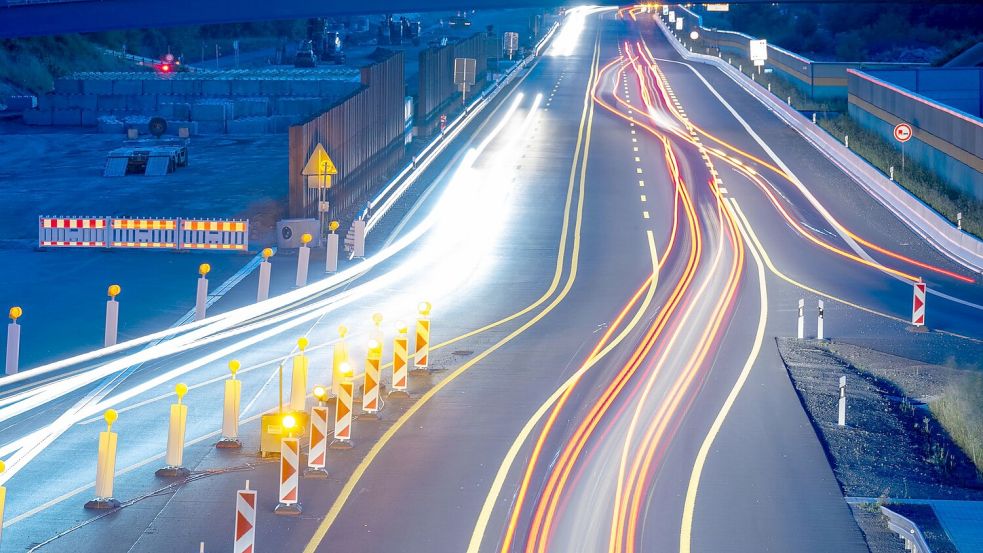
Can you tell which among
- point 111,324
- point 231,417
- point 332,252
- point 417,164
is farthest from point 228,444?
point 417,164

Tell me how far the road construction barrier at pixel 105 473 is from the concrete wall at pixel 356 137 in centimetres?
1756

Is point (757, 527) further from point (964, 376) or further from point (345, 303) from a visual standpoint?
point (345, 303)

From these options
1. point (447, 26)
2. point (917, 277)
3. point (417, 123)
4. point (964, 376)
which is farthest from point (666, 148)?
point (447, 26)

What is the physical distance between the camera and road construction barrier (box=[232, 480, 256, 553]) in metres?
12.7

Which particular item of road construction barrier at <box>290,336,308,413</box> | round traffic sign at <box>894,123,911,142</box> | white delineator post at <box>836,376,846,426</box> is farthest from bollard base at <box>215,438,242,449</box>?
round traffic sign at <box>894,123,911,142</box>

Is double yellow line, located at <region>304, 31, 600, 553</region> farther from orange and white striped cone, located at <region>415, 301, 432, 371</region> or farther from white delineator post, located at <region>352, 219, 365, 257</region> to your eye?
white delineator post, located at <region>352, 219, 365, 257</region>

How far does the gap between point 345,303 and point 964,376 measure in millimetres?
11960

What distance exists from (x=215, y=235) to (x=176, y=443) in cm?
1609

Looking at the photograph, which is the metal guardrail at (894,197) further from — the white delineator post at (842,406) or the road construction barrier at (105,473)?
the road construction barrier at (105,473)

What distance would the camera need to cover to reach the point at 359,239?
31.7 m

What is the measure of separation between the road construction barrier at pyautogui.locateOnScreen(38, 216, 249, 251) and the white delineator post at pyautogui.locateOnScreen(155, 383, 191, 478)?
1584 centimetres

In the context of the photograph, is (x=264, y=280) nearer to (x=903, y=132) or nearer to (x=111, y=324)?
(x=111, y=324)

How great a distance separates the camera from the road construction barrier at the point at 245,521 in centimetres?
1266

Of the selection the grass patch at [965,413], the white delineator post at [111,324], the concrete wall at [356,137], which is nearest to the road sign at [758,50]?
the concrete wall at [356,137]
